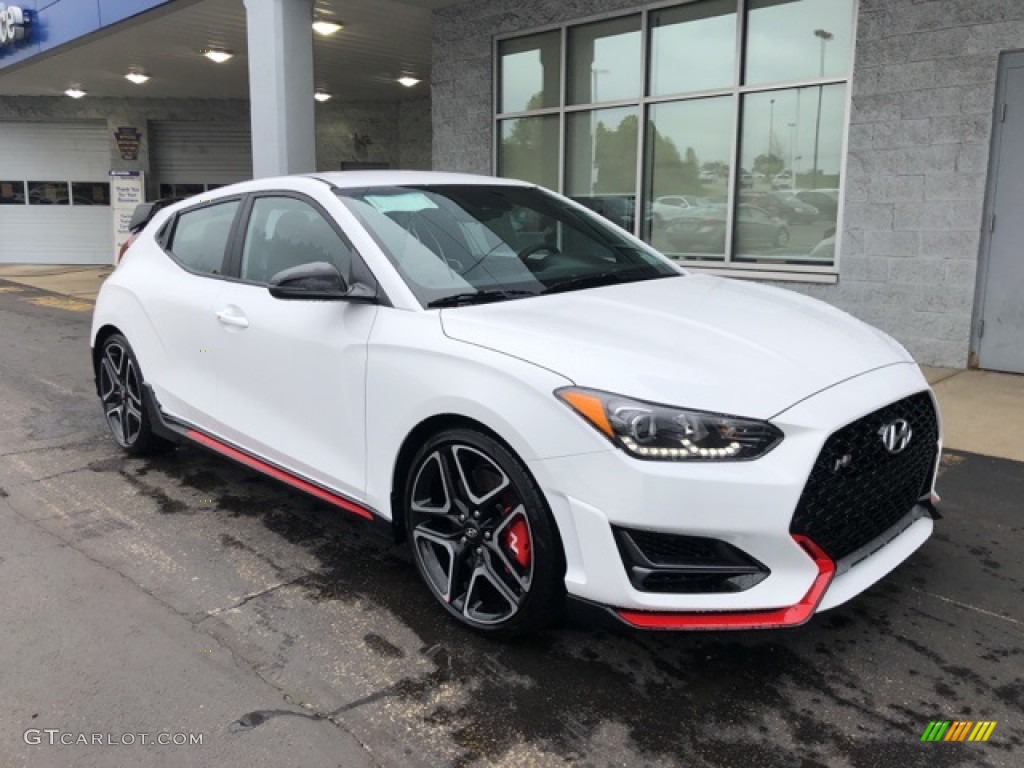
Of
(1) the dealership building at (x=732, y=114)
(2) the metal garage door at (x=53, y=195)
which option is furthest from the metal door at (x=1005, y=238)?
(2) the metal garage door at (x=53, y=195)

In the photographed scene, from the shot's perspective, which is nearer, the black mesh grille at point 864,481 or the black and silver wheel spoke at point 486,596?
the black mesh grille at point 864,481

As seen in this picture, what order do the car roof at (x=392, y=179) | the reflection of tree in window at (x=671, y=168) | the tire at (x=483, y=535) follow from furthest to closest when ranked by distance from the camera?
the reflection of tree in window at (x=671, y=168)
the car roof at (x=392, y=179)
the tire at (x=483, y=535)

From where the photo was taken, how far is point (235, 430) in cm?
427

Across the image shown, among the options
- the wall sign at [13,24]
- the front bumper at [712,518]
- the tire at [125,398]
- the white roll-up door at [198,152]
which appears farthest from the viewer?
the white roll-up door at [198,152]

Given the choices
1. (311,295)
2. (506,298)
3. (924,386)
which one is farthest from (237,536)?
(924,386)

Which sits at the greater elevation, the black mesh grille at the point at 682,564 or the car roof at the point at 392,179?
the car roof at the point at 392,179

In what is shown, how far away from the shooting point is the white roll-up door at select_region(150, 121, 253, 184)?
21.8 meters

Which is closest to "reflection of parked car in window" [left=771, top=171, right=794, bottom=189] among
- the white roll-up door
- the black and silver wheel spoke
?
the black and silver wheel spoke

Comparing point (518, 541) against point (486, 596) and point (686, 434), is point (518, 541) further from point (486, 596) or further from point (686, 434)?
point (686, 434)

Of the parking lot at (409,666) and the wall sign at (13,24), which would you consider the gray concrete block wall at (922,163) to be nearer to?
the parking lot at (409,666)

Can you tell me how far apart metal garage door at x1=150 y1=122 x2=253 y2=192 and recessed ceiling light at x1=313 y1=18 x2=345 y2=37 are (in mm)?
10307

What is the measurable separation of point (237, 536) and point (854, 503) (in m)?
2.81

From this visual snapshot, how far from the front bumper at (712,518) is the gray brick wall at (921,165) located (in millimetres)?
5554

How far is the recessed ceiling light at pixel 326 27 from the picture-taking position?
37.9 ft
